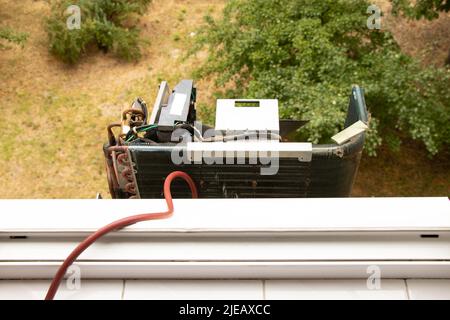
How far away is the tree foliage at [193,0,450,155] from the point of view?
3834 mm

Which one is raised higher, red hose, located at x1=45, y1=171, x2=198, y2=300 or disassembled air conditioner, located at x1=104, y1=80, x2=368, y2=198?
disassembled air conditioner, located at x1=104, y1=80, x2=368, y2=198

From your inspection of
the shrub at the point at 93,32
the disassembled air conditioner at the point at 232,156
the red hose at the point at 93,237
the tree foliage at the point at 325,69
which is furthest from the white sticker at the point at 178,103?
the shrub at the point at 93,32

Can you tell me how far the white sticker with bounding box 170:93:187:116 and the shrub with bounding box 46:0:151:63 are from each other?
3027mm

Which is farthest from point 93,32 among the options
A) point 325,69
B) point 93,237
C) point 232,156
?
point 93,237

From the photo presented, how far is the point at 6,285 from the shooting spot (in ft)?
4.34

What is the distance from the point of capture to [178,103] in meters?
2.74

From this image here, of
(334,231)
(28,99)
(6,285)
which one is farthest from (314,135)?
(28,99)

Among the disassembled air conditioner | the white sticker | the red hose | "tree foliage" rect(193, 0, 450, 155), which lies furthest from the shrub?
the red hose

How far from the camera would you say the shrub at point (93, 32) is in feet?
18.2

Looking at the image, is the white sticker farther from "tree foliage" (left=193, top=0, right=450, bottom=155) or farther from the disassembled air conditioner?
"tree foliage" (left=193, top=0, right=450, bottom=155)

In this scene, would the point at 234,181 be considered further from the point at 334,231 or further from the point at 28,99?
the point at 28,99

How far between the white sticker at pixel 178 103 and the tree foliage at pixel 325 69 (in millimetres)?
1083

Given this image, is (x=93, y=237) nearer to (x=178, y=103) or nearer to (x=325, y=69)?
(x=178, y=103)

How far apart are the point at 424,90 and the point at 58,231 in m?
3.46
